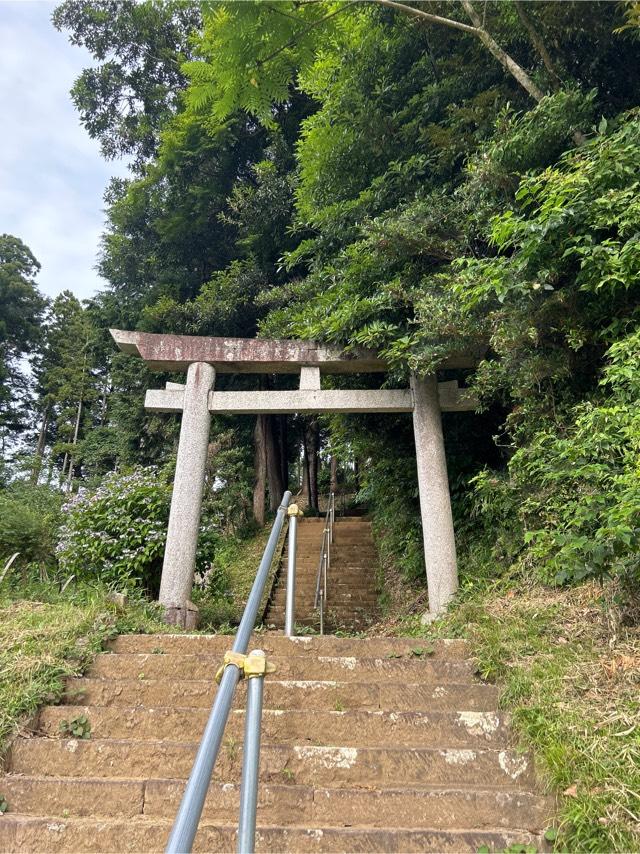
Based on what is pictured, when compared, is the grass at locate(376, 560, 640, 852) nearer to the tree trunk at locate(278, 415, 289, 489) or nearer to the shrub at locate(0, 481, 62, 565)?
the shrub at locate(0, 481, 62, 565)

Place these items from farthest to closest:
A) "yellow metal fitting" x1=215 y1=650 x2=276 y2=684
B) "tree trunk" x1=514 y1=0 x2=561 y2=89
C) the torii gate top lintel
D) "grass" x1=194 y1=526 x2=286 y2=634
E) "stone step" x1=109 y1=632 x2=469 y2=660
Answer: "grass" x1=194 y1=526 x2=286 y2=634 < the torii gate top lintel < "tree trunk" x1=514 y1=0 x2=561 y2=89 < "stone step" x1=109 y1=632 x2=469 y2=660 < "yellow metal fitting" x1=215 y1=650 x2=276 y2=684

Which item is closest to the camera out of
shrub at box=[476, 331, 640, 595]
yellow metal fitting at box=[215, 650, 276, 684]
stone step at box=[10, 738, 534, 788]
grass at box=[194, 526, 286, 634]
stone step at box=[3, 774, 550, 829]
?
yellow metal fitting at box=[215, 650, 276, 684]

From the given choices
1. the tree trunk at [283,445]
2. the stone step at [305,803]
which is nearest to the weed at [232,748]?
the stone step at [305,803]

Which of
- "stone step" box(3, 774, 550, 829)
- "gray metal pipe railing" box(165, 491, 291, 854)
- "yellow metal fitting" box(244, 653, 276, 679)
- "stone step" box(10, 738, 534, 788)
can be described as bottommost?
"stone step" box(3, 774, 550, 829)

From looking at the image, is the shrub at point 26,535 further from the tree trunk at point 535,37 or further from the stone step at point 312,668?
the tree trunk at point 535,37

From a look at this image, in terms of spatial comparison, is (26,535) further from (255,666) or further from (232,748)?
(255,666)

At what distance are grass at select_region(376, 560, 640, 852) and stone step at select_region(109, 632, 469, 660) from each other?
23 cm

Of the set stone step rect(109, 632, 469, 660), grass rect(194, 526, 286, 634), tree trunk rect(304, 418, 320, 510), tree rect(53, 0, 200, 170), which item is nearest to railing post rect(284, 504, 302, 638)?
stone step rect(109, 632, 469, 660)

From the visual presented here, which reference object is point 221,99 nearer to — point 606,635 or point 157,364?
point 157,364

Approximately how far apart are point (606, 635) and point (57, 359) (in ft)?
72.2

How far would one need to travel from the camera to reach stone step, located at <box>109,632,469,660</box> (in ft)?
10.4

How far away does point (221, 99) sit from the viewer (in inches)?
149

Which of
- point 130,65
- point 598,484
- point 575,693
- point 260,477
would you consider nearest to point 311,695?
point 575,693

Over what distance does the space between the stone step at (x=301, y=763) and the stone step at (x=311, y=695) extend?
36cm
